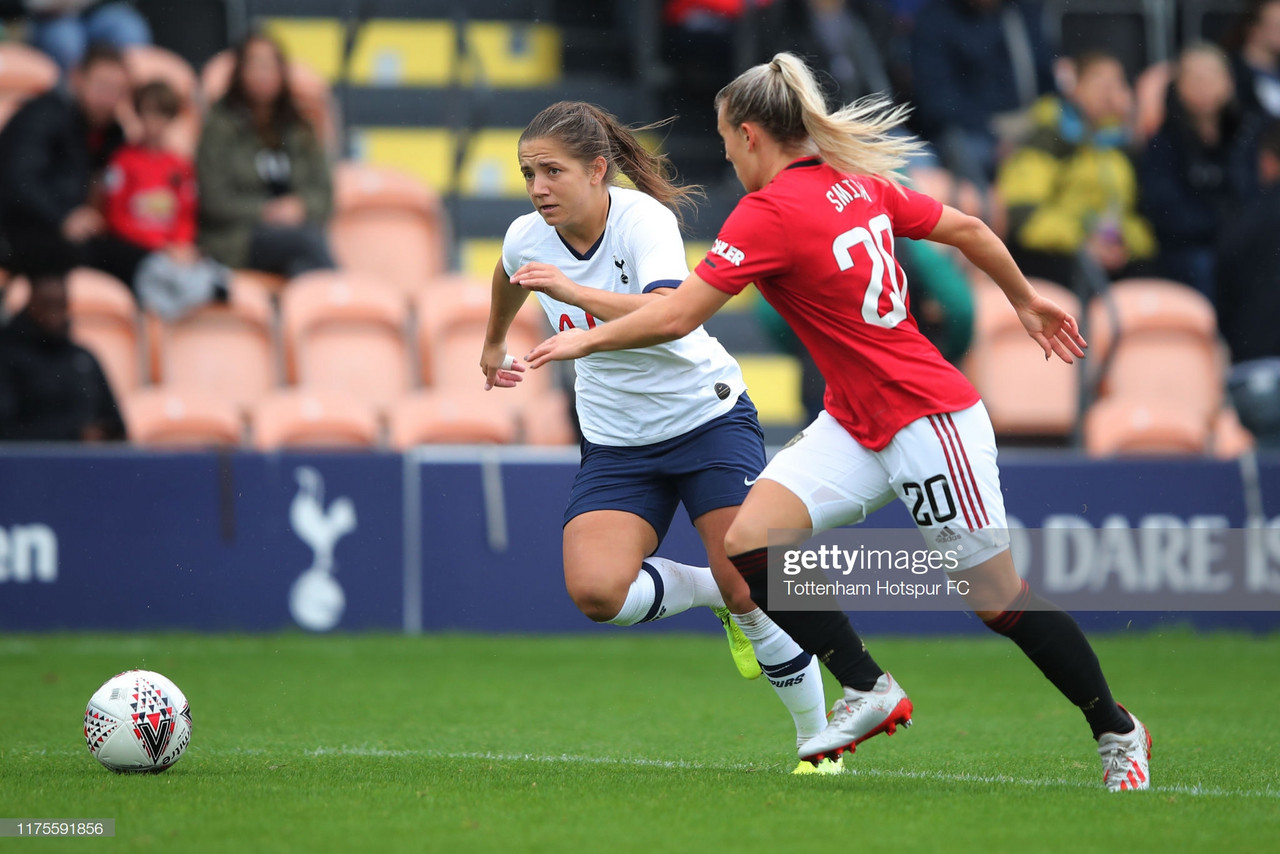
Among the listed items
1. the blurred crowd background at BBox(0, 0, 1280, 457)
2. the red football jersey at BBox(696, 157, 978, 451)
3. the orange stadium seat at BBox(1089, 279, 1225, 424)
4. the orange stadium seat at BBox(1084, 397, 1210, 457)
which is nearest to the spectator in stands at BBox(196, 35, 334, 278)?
the blurred crowd background at BBox(0, 0, 1280, 457)

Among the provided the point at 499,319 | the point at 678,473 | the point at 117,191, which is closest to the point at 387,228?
the point at 117,191

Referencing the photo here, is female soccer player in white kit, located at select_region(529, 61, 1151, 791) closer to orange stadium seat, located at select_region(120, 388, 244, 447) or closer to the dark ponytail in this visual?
the dark ponytail

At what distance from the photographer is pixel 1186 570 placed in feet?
29.3

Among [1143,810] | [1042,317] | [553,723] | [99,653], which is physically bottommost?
[99,653]

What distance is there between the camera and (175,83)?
11.2m

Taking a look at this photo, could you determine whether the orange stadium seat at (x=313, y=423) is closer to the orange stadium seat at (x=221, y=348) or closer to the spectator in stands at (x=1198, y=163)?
the orange stadium seat at (x=221, y=348)

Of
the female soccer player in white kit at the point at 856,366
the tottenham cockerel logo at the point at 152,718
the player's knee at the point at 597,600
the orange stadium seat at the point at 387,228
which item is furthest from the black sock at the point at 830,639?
the orange stadium seat at the point at 387,228

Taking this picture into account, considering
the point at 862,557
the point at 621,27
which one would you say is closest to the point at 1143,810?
the point at 862,557

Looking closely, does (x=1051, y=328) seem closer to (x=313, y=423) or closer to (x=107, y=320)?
(x=313, y=423)

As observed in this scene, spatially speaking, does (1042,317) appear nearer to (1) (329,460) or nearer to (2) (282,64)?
(1) (329,460)

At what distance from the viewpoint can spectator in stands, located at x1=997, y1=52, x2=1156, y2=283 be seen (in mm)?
11172

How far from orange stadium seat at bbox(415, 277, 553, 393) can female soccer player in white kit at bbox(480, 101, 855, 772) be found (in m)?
5.14

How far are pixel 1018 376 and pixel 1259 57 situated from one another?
11.9 feet

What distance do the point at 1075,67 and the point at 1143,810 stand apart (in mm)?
8745
